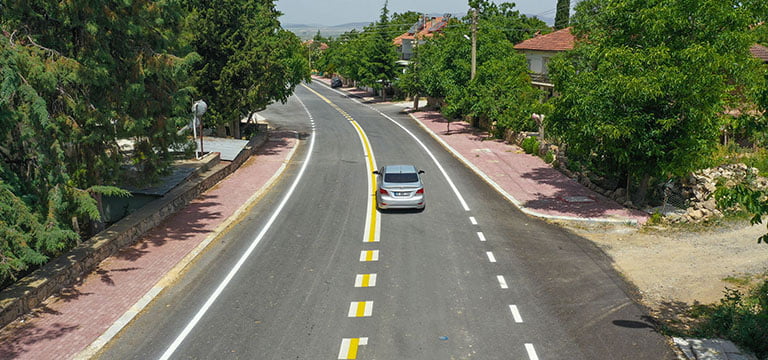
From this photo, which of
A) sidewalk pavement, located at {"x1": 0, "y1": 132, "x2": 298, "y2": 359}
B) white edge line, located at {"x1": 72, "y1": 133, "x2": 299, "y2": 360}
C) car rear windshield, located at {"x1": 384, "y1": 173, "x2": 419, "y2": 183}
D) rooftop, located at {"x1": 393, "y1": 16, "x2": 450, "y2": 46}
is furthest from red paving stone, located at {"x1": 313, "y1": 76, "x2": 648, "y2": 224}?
rooftop, located at {"x1": 393, "y1": 16, "x2": 450, "y2": 46}

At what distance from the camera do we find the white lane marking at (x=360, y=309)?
12867mm

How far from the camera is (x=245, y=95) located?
34.2m

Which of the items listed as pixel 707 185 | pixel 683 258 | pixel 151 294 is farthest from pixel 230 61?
pixel 683 258

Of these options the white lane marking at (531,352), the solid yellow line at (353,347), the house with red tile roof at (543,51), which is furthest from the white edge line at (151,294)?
the house with red tile roof at (543,51)

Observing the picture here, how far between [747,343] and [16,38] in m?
18.9

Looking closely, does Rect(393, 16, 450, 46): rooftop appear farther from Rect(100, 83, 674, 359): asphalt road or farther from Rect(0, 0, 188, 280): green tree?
Rect(0, 0, 188, 280): green tree

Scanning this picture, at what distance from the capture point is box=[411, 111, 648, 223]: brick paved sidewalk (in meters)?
22.3

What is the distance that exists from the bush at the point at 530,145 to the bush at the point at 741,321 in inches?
859

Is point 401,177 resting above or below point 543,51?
below

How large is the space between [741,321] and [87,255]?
16.4 m

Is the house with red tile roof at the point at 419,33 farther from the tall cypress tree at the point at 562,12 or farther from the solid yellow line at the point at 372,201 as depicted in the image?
the solid yellow line at the point at 372,201

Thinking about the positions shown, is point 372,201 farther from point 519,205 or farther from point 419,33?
point 419,33

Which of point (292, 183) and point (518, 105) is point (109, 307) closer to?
point (292, 183)

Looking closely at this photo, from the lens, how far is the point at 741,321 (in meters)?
11.7
